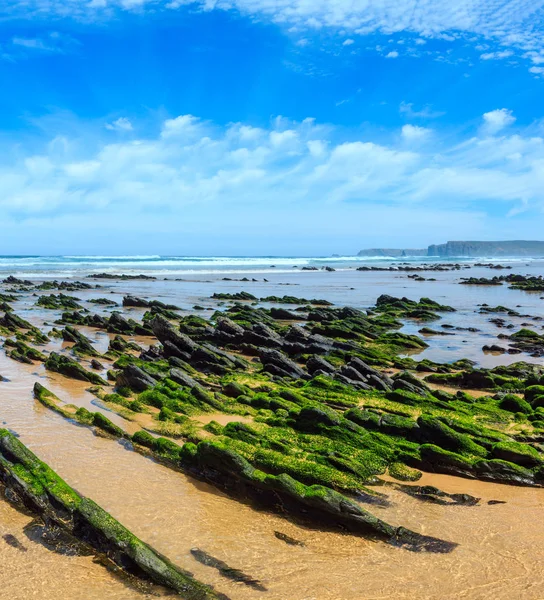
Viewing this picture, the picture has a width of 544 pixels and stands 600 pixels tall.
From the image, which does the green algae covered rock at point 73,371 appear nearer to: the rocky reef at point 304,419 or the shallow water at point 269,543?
the rocky reef at point 304,419

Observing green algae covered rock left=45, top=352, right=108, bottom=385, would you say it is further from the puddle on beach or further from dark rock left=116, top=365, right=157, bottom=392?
the puddle on beach

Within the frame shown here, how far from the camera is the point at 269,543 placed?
265 inches

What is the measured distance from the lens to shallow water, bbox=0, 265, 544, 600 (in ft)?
18.9

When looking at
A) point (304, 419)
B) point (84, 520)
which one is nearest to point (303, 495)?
point (84, 520)

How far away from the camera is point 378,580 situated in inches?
236

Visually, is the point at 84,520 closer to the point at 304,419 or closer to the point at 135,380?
the point at 304,419

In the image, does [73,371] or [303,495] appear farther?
[73,371]

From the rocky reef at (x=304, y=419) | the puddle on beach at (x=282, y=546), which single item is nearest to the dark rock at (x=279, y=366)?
the rocky reef at (x=304, y=419)

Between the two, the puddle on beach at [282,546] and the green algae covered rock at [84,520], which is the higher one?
the green algae covered rock at [84,520]

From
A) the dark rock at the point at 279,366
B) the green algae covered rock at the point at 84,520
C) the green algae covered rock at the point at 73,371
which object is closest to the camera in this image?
the green algae covered rock at the point at 84,520

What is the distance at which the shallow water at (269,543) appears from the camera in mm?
5766

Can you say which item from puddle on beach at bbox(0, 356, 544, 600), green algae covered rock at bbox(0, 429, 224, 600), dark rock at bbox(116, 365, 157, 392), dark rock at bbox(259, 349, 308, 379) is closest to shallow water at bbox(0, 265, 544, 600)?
puddle on beach at bbox(0, 356, 544, 600)

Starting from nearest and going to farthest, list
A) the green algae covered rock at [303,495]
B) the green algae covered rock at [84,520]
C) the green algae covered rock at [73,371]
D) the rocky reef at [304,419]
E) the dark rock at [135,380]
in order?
the green algae covered rock at [84,520]
the green algae covered rock at [303,495]
the rocky reef at [304,419]
the dark rock at [135,380]
the green algae covered rock at [73,371]

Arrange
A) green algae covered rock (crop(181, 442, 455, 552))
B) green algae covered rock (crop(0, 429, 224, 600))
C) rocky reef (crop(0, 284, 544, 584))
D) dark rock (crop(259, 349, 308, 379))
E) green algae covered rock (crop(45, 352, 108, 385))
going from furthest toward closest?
1. dark rock (crop(259, 349, 308, 379))
2. green algae covered rock (crop(45, 352, 108, 385))
3. rocky reef (crop(0, 284, 544, 584))
4. green algae covered rock (crop(181, 442, 455, 552))
5. green algae covered rock (crop(0, 429, 224, 600))
